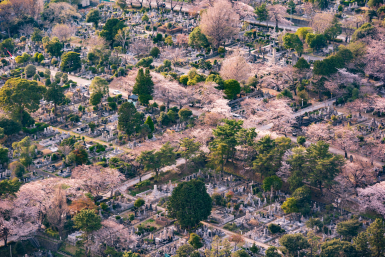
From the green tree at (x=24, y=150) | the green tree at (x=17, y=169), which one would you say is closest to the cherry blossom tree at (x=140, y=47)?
the green tree at (x=24, y=150)

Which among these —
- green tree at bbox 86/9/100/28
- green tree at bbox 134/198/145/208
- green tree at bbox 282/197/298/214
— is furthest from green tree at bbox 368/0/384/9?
green tree at bbox 134/198/145/208

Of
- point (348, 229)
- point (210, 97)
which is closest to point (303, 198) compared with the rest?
point (348, 229)

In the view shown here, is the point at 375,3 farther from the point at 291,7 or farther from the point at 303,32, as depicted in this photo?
the point at 303,32

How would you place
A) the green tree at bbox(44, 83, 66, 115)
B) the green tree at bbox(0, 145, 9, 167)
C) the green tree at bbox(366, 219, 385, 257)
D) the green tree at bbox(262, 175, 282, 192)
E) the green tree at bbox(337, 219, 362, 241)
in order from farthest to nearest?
the green tree at bbox(44, 83, 66, 115)
the green tree at bbox(0, 145, 9, 167)
the green tree at bbox(262, 175, 282, 192)
the green tree at bbox(337, 219, 362, 241)
the green tree at bbox(366, 219, 385, 257)

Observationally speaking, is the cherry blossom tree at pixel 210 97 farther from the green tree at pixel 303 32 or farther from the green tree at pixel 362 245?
the green tree at pixel 362 245

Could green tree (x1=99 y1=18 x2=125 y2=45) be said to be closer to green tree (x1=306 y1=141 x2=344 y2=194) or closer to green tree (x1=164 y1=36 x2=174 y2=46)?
green tree (x1=164 y1=36 x2=174 y2=46)

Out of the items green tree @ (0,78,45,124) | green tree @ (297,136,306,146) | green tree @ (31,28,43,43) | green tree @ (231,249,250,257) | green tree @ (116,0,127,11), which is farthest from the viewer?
green tree @ (116,0,127,11)
